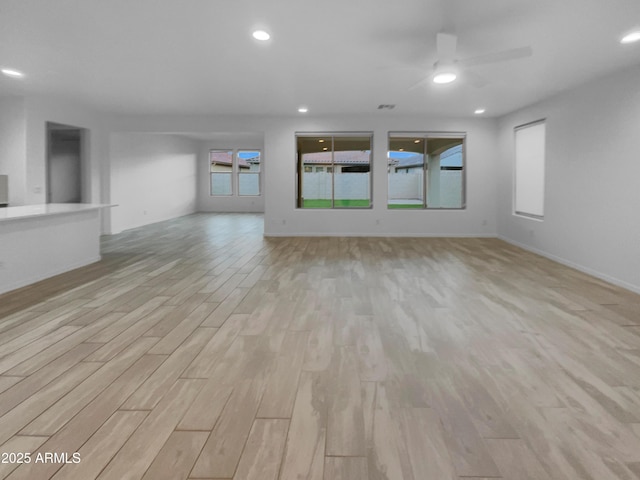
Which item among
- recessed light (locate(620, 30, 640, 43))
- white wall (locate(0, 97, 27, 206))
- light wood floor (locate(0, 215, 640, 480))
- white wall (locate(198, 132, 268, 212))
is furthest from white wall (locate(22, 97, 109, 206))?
recessed light (locate(620, 30, 640, 43))

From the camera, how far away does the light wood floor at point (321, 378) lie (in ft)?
5.64

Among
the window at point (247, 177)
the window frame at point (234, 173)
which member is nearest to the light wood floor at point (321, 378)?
the window frame at point (234, 173)

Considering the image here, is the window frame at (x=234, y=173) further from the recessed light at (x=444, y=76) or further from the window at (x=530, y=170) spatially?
the recessed light at (x=444, y=76)

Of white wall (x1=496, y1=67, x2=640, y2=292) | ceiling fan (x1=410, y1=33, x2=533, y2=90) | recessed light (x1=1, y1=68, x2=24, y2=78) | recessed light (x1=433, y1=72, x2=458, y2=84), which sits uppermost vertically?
recessed light (x1=1, y1=68, x2=24, y2=78)

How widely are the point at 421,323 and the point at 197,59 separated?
12.3 feet

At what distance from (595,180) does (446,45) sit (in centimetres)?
313

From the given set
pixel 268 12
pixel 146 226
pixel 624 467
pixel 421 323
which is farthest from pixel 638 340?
pixel 146 226

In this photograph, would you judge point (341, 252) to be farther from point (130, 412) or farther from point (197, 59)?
point (130, 412)

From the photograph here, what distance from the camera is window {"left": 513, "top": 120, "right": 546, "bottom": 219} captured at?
7461mm

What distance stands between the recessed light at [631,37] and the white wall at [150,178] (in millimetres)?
8923

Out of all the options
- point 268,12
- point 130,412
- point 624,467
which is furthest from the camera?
point 268,12

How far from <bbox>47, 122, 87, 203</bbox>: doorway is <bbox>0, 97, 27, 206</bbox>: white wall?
61 centimetres

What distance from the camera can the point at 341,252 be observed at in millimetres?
7156

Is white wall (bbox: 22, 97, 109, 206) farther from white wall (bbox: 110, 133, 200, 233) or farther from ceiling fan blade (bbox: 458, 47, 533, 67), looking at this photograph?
ceiling fan blade (bbox: 458, 47, 533, 67)
